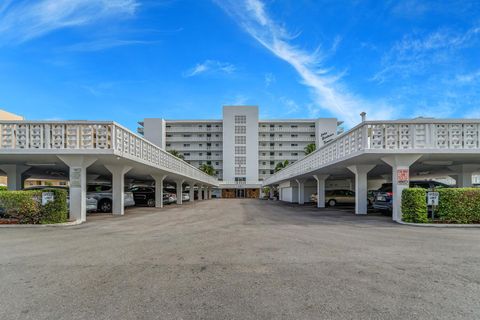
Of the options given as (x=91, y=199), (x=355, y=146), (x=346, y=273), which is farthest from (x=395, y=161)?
(x=91, y=199)

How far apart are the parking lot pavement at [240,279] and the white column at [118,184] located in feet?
29.7

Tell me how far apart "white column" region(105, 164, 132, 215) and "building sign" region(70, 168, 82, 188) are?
12.1 ft

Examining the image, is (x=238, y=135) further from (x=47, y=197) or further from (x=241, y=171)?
(x=47, y=197)

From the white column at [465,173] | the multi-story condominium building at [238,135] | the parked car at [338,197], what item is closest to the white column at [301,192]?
the parked car at [338,197]

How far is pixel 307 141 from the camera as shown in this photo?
9294 centimetres

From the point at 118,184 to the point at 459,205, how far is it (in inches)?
651

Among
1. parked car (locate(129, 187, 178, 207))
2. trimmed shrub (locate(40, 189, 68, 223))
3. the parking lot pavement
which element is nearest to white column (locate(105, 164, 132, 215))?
trimmed shrub (locate(40, 189, 68, 223))

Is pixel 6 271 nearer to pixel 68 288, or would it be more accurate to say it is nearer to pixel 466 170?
pixel 68 288

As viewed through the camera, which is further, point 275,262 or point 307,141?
point 307,141

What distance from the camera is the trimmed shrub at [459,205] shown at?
39.6ft

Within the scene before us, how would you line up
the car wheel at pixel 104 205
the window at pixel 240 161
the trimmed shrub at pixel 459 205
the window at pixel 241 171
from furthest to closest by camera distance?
1. the window at pixel 240 161
2. the window at pixel 241 171
3. the car wheel at pixel 104 205
4. the trimmed shrub at pixel 459 205

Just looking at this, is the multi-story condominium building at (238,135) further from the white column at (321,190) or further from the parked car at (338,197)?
the white column at (321,190)

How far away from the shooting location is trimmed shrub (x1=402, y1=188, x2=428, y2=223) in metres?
12.3

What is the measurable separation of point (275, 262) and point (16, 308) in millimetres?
3995
